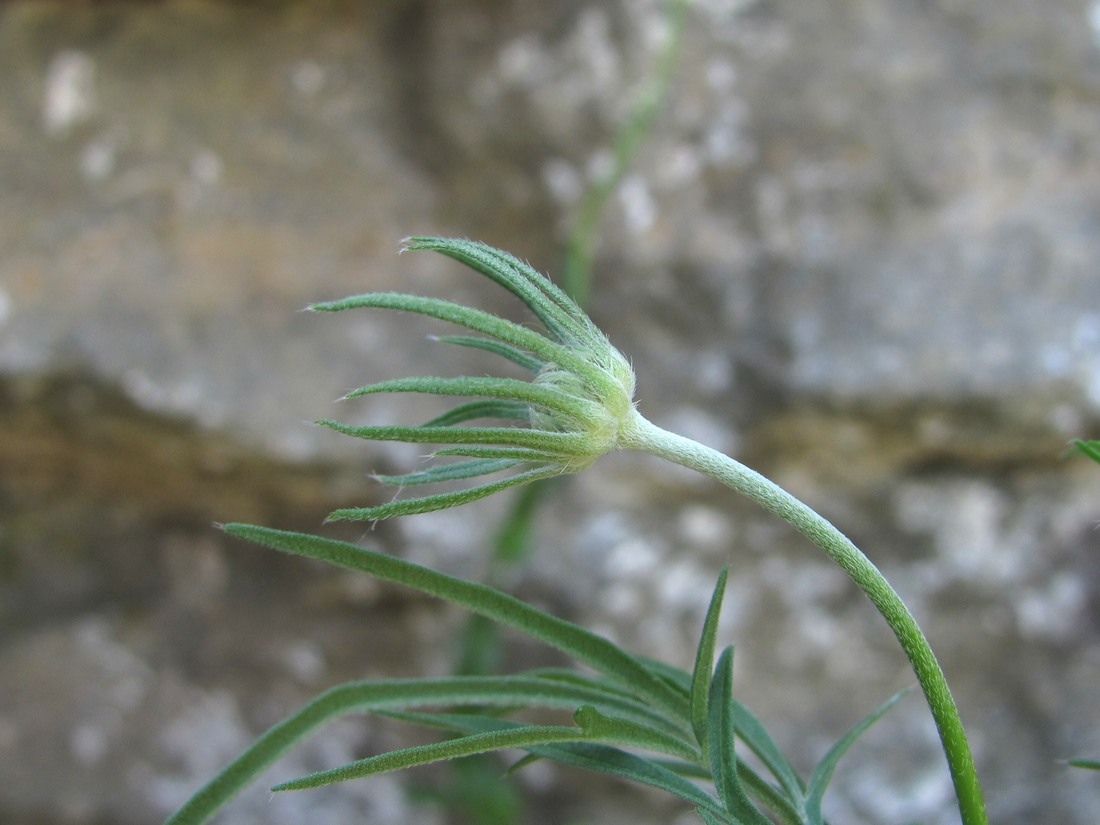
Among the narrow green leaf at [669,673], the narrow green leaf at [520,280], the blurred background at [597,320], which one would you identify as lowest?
the narrow green leaf at [669,673]

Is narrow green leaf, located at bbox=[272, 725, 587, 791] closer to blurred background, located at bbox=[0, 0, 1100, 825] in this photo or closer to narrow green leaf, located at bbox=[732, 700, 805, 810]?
narrow green leaf, located at bbox=[732, 700, 805, 810]

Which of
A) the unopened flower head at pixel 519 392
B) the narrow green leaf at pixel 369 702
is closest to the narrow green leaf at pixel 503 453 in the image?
the unopened flower head at pixel 519 392

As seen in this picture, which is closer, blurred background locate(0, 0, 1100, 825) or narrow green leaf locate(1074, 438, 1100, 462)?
narrow green leaf locate(1074, 438, 1100, 462)

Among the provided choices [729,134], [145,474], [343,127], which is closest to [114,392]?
[145,474]

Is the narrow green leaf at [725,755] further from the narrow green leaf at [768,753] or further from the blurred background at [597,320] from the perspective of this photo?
the blurred background at [597,320]

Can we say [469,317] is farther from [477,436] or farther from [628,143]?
[628,143]

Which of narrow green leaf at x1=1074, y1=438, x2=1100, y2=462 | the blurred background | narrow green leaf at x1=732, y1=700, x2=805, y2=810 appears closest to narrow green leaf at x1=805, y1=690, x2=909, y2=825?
narrow green leaf at x1=732, y1=700, x2=805, y2=810

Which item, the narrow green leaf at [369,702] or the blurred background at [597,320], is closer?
the narrow green leaf at [369,702]
